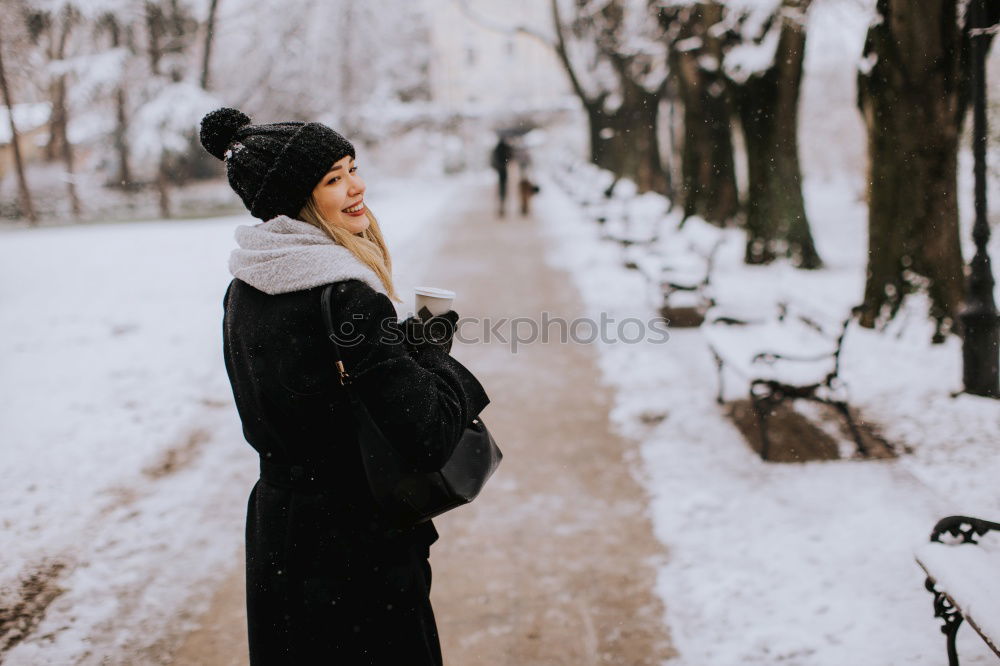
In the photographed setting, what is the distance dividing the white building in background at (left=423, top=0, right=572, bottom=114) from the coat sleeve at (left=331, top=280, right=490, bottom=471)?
51.8 metres

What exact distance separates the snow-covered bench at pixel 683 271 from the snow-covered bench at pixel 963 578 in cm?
522

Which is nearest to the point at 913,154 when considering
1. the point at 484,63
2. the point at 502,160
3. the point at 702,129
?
the point at 702,129

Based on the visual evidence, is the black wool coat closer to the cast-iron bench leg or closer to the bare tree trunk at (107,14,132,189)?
the cast-iron bench leg

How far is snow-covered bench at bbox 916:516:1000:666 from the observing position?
269cm

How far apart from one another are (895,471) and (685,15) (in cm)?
1134

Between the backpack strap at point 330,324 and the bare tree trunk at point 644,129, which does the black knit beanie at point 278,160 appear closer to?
the backpack strap at point 330,324

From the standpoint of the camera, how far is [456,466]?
1.87m

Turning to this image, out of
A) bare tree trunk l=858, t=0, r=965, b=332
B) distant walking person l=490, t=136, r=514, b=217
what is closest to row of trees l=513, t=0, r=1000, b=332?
bare tree trunk l=858, t=0, r=965, b=332

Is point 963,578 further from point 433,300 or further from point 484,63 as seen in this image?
point 484,63

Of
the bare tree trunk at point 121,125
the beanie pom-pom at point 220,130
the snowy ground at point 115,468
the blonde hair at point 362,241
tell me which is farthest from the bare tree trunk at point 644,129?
the beanie pom-pom at point 220,130

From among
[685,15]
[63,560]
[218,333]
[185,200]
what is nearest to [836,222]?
[685,15]

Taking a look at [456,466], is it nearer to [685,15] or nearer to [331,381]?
[331,381]

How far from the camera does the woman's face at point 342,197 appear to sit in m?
1.90

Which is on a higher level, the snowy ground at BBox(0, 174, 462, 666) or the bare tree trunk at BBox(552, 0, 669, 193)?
the bare tree trunk at BBox(552, 0, 669, 193)
